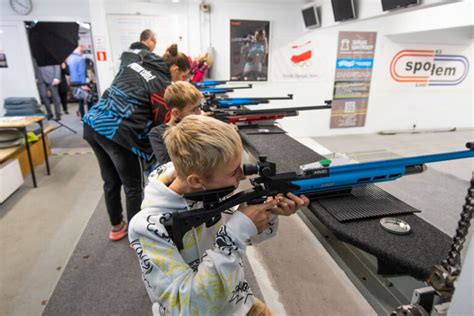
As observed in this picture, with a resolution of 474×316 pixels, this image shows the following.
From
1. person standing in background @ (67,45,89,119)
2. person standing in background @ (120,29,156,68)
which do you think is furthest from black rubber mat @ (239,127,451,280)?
person standing in background @ (67,45,89,119)

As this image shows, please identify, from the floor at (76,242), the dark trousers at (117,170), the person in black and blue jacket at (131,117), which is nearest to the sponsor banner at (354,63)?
the floor at (76,242)

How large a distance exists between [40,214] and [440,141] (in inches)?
219

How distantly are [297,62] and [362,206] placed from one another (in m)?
3.88

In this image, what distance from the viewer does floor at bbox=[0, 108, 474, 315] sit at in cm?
165

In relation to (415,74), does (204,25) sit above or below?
above

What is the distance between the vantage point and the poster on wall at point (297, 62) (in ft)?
14.4

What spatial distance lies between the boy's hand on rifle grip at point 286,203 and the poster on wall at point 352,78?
431 centimetres

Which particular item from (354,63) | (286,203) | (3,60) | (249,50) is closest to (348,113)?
(354,63)

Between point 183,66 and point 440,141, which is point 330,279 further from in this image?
point 440,141

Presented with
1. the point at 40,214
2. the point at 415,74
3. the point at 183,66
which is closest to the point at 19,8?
the point at 40,214

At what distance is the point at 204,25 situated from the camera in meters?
4.12

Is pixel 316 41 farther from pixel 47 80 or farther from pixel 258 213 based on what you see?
pixel 47 80

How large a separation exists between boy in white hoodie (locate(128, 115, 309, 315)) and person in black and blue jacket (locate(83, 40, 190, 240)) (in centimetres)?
93

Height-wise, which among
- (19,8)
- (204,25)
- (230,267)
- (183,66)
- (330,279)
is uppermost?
(19,8)
